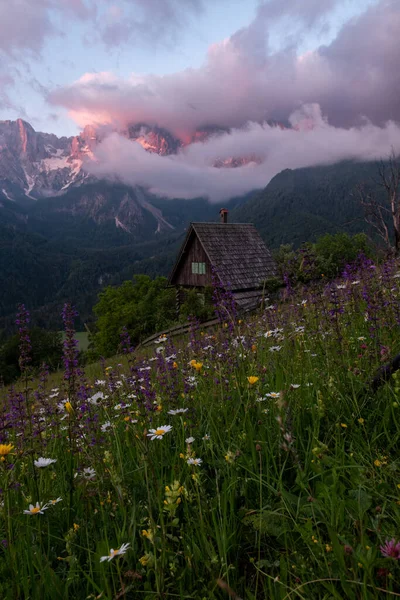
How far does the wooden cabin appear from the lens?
33.4m

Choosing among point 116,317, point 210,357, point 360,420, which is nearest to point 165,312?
point 116,317

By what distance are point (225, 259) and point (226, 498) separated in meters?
32.7

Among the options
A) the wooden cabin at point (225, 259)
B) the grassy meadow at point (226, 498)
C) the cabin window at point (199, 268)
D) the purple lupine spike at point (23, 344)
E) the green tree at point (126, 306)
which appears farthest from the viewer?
the green tree at point (126, 306)

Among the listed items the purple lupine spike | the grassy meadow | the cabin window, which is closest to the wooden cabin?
the cabin window

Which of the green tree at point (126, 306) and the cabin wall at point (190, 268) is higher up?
the cabin wall at point (190, 268)

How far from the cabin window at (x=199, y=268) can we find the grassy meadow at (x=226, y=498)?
32.7 meters

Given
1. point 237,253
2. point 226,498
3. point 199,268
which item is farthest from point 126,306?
point 226,498

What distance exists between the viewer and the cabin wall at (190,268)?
118ft

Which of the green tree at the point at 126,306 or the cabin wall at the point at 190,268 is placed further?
the green tree at the point at 126,306

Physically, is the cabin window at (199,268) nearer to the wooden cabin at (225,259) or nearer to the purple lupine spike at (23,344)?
the wooden cabin at (225,259)

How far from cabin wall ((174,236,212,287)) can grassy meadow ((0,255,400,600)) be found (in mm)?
32133

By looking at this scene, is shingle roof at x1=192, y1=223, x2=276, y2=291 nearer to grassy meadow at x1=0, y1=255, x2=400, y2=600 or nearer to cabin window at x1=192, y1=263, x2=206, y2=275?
cabin window at x1=192, y1=263, x2=206, y2=275

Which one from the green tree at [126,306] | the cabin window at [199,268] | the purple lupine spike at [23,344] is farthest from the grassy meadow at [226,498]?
the green tree at [126,306]

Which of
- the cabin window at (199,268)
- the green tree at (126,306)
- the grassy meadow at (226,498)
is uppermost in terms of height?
the cabin window at (199,268)
